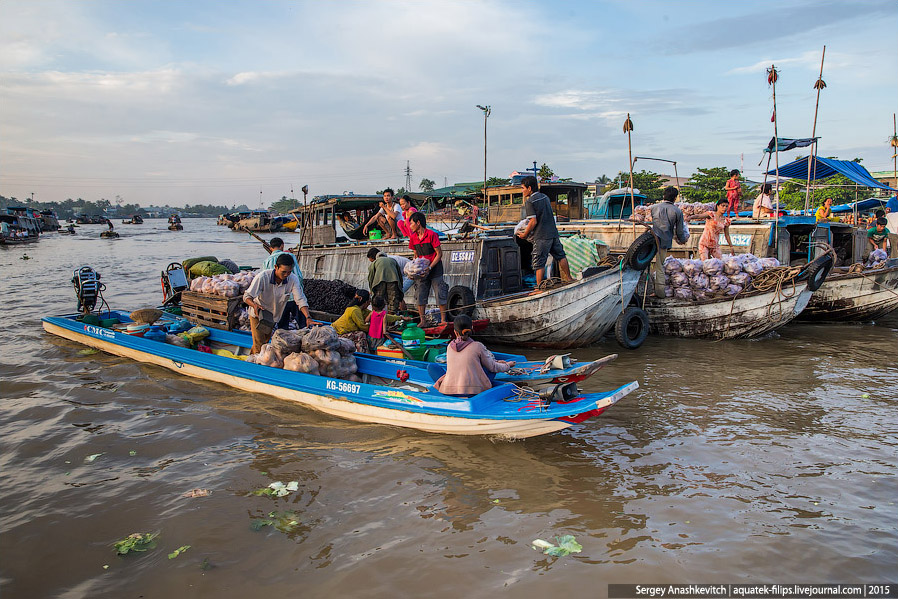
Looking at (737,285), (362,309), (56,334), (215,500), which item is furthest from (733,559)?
(56,334)

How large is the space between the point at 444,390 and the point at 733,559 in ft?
9.08

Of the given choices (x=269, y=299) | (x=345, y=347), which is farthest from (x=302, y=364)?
(x=269, y=299)

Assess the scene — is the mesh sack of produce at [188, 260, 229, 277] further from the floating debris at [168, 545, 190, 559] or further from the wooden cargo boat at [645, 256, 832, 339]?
the wooden cargo boat at [645, 256, 832, 339]

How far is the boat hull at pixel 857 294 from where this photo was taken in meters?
11.3

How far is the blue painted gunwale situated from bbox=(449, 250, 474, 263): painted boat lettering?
3.81 metres

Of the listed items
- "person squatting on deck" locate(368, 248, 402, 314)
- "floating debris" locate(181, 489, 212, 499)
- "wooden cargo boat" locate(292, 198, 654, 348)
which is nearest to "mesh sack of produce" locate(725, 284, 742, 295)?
"wooden cargo boat" locate(292, 198, 654, 348)

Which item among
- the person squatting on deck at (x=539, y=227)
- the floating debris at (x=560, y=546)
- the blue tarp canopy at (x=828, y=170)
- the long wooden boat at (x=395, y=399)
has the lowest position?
the floating debris at (x=560, y=546)

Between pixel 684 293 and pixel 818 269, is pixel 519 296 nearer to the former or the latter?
pixel 684 293

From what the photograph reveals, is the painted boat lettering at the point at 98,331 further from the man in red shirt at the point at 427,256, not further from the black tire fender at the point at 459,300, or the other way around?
the black tire fender at the point at 459,300

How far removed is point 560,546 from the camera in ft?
13.0

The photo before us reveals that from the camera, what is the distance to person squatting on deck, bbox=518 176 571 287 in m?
8.81

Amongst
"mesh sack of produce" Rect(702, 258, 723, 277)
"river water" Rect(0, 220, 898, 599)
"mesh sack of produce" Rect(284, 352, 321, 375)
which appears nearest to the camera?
"river water" Rect(0, 220, 898, 599)

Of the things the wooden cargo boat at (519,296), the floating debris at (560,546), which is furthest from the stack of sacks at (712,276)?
the floating debris at (560,546)

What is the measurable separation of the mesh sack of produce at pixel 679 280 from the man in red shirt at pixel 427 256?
4.25m
